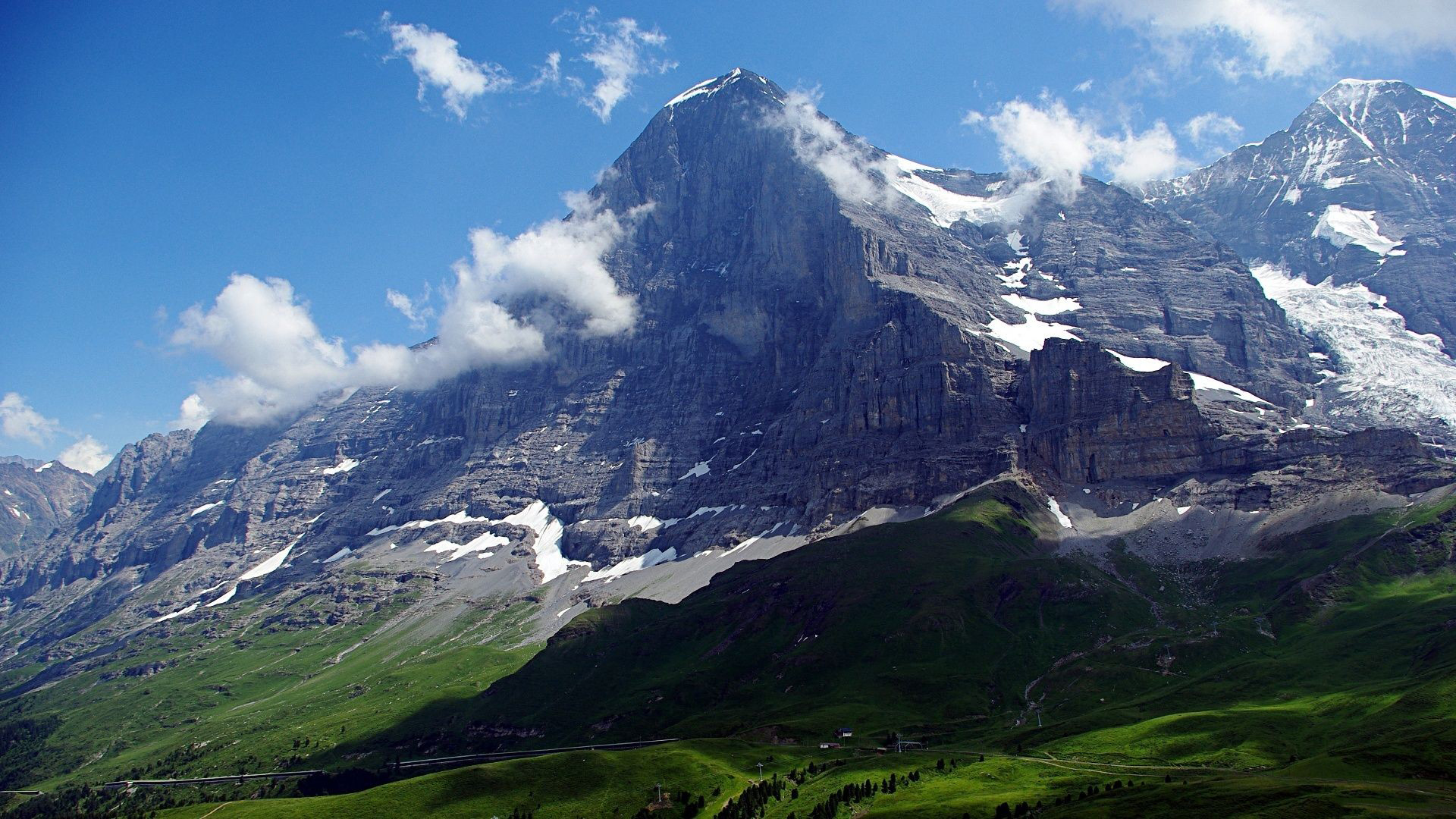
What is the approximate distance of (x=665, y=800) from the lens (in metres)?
187

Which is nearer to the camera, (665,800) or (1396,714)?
(1396,714)

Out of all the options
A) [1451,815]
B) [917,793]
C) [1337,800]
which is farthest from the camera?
[917,793]

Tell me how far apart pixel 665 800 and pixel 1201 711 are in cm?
10809

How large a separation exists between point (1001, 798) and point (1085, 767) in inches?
1063

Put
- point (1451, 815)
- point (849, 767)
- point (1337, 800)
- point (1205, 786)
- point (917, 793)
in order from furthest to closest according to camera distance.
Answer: point (849, 767), point (917, 793), point (1205, 786), point (1337, 800), point (1451, 815)

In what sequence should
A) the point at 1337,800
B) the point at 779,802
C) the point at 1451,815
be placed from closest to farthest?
the point at 1451,815, the point at 1337,800, the point at 779,802

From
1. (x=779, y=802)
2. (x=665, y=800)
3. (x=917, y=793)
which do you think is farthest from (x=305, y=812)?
(x=917, y=793)

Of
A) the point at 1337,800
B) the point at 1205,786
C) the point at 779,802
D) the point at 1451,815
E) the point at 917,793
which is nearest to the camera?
the point at 1451,815

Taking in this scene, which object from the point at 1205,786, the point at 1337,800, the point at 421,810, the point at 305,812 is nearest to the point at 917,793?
the point at 1205,786

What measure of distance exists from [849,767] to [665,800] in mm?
35832

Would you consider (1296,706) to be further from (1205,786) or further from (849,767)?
(849,767)

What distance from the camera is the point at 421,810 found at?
7584 inches

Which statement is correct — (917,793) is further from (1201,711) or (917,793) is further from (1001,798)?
(1201,711)

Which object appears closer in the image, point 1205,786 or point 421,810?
point 1205,786
